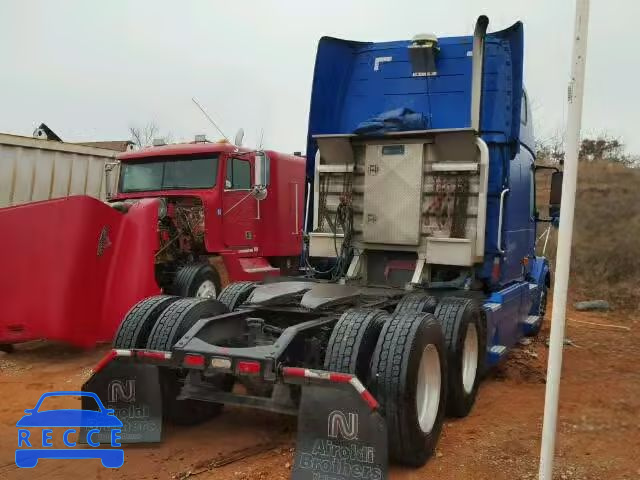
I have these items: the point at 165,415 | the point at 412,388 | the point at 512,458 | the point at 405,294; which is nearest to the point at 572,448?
the point at 512,458

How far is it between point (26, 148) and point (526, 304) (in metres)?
8.07

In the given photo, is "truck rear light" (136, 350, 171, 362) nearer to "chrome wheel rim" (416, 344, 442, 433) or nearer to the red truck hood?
"chrome wheel rim" (416, 344, 442, 433)

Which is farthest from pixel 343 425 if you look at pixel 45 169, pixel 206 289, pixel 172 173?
pixel 45 169

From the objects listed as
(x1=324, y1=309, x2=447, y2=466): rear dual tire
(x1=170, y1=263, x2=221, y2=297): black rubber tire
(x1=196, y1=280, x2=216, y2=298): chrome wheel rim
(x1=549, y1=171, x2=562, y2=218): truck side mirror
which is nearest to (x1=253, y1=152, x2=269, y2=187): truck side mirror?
(x1=170, y1=263, x2=221, y2=297): black rubber tire

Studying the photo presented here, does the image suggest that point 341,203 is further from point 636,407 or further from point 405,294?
point 636,407

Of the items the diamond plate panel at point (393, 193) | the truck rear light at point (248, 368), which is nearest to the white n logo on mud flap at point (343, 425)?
the truck rear light at point (248, 368)

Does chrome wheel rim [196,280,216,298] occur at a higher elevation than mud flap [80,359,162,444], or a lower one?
higher

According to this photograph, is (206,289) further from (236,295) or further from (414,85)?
(414,85)

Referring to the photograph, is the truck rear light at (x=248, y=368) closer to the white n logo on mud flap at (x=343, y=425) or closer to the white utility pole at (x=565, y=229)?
the white n logo on mud flap at (x=343, y=425)

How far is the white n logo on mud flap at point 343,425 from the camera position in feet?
11.3

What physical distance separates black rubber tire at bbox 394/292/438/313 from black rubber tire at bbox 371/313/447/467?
0.88 m

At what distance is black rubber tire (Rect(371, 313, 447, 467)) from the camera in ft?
12.3

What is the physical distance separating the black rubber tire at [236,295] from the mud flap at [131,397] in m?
1.47

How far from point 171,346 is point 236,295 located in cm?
143
